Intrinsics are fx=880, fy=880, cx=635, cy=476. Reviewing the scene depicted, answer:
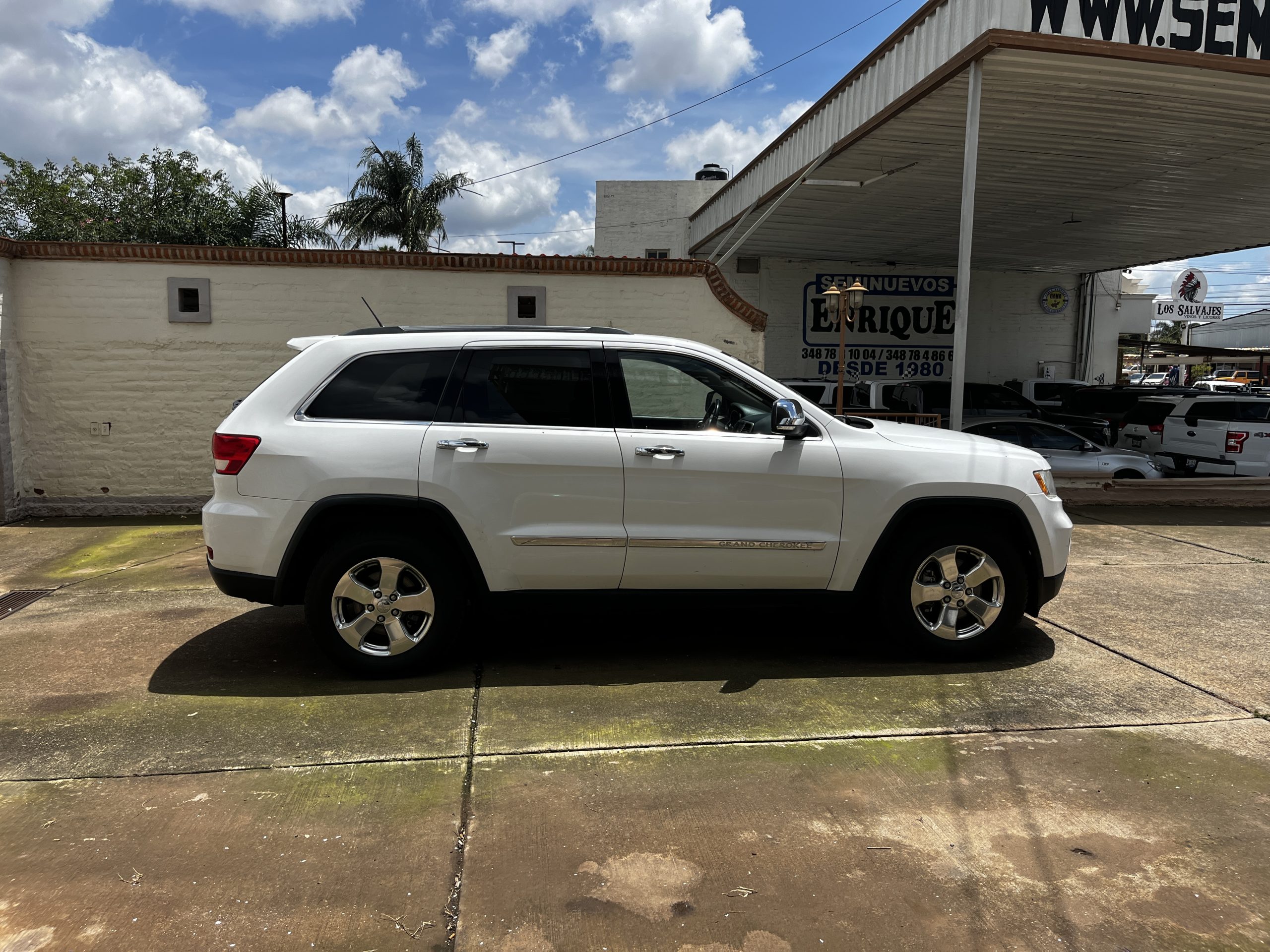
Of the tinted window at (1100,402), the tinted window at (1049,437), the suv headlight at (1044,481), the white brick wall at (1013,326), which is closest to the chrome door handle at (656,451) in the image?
the suv headlight at (1044,481)

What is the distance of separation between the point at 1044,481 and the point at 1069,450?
7764 mm

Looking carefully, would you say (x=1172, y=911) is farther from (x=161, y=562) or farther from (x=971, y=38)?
(x=971, y=38)

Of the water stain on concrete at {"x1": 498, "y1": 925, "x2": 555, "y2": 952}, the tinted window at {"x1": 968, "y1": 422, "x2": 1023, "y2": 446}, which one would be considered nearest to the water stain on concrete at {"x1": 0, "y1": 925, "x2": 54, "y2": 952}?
the water stain on concrete at {"x1": 498, "y1": 925, "x2": 555, "y2": 952}

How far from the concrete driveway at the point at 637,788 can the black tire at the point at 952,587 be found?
0.17 m

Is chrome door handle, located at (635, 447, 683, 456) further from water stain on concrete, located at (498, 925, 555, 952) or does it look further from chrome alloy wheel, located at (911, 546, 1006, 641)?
water stain on concrete, located at (498, 925, 555, 952)

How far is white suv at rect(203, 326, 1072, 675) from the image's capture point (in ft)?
14.3

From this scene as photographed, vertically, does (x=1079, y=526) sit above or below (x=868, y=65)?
below

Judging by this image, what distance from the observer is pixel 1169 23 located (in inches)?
340

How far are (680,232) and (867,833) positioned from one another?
21.1 metres

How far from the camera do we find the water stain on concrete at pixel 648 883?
2699 mm

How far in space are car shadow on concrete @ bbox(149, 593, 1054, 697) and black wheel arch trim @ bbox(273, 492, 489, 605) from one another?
1.03 ft

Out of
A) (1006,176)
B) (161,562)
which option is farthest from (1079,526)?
(161,562)

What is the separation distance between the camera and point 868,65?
35.1ft

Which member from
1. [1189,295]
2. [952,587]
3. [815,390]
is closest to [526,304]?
[952,587]
